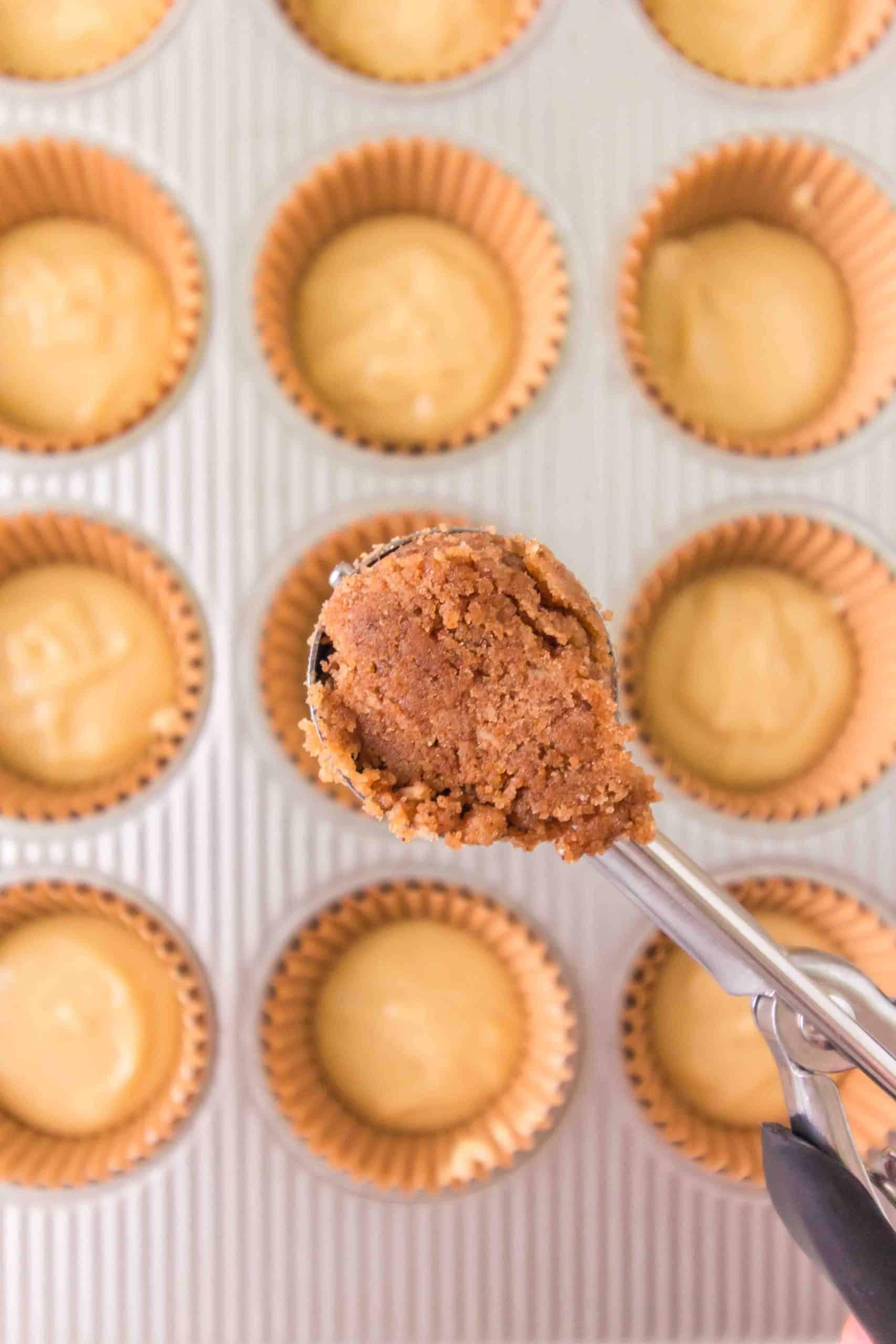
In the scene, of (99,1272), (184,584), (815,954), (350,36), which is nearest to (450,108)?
(350,36)

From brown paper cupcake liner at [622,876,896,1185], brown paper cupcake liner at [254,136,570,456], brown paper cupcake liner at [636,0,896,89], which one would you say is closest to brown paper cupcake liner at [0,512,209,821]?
brown paper cupcake liner at [254,136,570,456]

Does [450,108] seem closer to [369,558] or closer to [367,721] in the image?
[369,558]

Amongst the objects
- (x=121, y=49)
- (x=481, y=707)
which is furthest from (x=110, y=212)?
(x=481, y=707)

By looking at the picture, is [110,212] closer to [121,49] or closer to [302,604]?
[121,49]

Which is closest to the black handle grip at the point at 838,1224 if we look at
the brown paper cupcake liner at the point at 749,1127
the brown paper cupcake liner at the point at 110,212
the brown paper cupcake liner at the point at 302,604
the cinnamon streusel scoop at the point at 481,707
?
the cinnamon streusel scoop at the point at 481,707

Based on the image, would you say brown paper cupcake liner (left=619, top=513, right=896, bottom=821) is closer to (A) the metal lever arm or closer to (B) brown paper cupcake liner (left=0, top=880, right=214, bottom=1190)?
(A) the metal lever arm

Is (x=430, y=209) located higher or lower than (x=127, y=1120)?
higher
